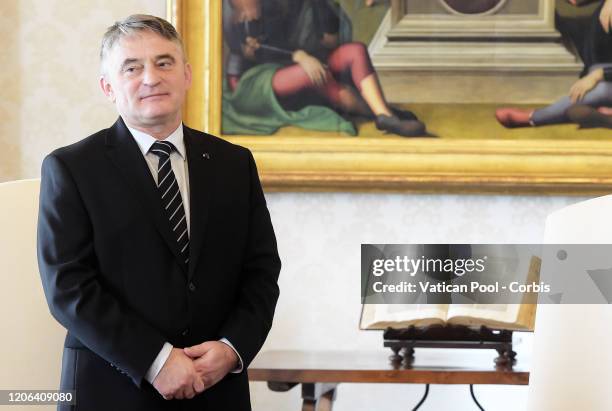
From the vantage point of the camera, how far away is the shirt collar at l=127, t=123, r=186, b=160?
2.29 meters

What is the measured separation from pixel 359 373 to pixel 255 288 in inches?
26.6

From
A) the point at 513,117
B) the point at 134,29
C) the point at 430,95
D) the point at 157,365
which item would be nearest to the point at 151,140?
the point at 134,29

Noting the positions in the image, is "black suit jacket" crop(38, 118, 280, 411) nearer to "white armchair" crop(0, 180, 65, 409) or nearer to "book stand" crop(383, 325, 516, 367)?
"white armchair" crop(0, 180, 65, 409)

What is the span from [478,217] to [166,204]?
1972 mm

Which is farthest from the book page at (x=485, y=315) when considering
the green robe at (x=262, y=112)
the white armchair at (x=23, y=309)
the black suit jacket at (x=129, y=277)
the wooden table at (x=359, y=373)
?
the white armchair at (x=23, y=309)

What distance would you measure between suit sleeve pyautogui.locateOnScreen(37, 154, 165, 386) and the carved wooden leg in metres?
0.92

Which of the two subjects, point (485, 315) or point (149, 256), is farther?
point (485, 315)

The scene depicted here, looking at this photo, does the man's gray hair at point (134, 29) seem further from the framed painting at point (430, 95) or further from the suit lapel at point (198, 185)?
the framed painting at point (430, 95)

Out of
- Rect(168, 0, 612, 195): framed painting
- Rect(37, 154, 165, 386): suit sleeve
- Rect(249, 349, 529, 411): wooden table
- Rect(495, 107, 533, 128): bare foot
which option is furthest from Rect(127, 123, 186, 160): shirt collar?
Rect(495, 107, 533, 128): bare foot

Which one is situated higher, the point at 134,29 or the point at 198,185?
the point at 134,29

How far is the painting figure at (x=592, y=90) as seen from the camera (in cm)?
380

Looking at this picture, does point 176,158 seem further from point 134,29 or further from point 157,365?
point 157,365

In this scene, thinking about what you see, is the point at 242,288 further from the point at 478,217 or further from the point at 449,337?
the point at 478,217

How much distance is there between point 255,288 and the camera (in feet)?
7.61
